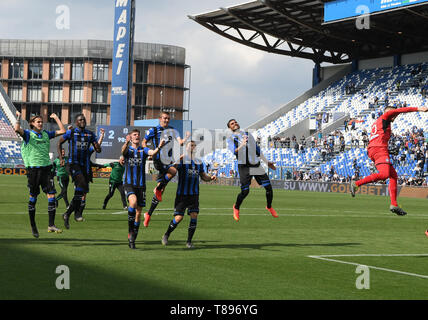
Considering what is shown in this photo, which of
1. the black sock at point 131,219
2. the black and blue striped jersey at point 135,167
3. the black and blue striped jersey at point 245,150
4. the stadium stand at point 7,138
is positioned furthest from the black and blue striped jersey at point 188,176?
the stadium stand at point 7,138

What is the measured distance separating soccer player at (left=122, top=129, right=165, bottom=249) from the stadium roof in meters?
37.8

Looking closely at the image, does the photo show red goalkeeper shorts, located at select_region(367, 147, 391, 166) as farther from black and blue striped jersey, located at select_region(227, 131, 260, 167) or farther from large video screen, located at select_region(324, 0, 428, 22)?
large video screen, located at select_region(324, 0, 428, 22)

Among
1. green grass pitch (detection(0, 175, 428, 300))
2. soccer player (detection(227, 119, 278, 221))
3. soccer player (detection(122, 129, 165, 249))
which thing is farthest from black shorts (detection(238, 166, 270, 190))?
soccer player (detection(122, 129, 165, 249))

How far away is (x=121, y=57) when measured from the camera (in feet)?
226

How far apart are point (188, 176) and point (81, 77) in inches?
3692

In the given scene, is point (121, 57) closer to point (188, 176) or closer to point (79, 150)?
point (79, 150)

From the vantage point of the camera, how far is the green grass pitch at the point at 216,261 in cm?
780

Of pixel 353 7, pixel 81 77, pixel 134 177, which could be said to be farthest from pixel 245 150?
pixel 81 77

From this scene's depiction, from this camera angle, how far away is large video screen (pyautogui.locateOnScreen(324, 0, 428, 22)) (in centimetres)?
4381

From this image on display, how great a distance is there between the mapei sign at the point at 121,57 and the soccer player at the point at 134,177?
56.3 metres

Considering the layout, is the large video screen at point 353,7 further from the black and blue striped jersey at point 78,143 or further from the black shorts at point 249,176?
the black and blue striped jersey at point 78,143
